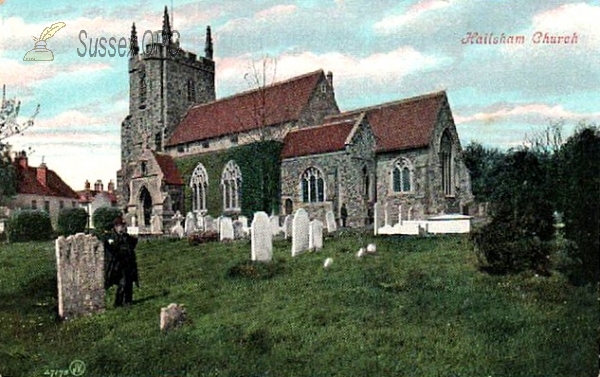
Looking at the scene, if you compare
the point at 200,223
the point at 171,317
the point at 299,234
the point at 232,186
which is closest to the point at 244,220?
the point at 200,223

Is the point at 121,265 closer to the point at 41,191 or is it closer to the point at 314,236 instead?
the point at 41,191

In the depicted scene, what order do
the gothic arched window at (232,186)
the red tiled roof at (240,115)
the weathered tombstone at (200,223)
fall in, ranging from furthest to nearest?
the red tiled roof at (240,115)
the gothic arched window at (232,186)
the weathered tombstone at (200,223)

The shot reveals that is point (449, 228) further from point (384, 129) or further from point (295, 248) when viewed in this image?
point (384, 129)

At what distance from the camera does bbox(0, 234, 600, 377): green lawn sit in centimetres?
551

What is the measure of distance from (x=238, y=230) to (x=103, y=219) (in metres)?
4.36

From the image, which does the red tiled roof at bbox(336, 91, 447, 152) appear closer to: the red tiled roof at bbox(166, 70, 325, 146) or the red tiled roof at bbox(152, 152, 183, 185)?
the red tiled roof at bbox(166, 70, 325, 146)

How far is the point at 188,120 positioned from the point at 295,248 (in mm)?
10834

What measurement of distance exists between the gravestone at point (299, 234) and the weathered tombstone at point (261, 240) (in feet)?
2.92

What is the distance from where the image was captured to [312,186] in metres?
17.5

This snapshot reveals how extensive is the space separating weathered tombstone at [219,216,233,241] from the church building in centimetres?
84

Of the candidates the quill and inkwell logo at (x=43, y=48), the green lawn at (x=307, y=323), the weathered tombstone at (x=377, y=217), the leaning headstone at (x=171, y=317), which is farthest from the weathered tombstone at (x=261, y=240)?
the weathered tombstone at (x=377, y=217)

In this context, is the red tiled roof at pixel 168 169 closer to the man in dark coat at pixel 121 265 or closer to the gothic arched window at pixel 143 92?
the gothic arched window at pixel 143 92

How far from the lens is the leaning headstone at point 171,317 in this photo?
6.61 meters

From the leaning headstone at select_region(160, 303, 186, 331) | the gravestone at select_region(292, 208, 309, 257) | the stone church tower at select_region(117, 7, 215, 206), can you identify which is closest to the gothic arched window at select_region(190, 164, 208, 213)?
the stone church tower at select_region(117, 7, 215, 206)
